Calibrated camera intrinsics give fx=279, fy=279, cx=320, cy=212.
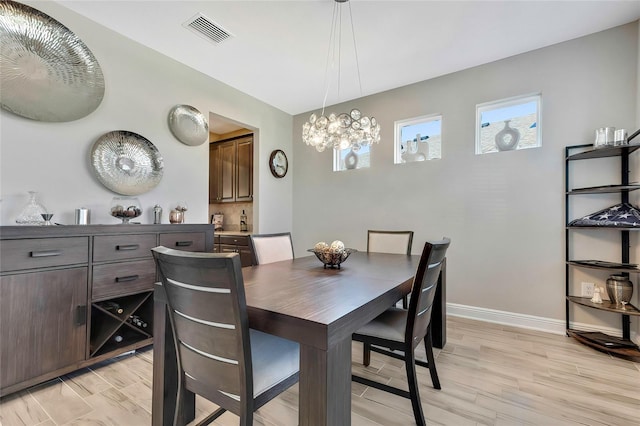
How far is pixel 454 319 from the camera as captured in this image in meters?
3.04

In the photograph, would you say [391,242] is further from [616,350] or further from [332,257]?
[616,350]

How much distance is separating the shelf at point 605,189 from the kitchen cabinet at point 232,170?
12.3 feet

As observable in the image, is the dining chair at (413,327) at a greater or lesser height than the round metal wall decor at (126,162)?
lesser

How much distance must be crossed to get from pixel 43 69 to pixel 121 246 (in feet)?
4.51

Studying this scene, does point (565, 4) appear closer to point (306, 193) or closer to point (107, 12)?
point (306, 193)

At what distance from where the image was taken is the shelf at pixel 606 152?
2.21 meters

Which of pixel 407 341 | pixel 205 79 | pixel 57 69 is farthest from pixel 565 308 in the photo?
pixel 57 69

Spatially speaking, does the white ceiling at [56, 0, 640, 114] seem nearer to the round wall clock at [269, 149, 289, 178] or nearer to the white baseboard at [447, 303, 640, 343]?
the round wall clock at [269, 149, 289, 178]

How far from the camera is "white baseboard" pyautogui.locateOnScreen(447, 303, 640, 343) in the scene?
2503mm

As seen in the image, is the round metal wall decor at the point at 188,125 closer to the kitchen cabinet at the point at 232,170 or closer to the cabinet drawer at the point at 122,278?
the kitchen cabinet at the point at 232,170

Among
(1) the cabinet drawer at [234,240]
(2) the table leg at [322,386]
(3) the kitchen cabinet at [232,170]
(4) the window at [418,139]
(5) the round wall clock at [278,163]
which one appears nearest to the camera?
(2) the table leg at [322,386]

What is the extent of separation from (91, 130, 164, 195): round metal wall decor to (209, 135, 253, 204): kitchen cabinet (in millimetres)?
1584

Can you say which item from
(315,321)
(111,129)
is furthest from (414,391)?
(111,129)

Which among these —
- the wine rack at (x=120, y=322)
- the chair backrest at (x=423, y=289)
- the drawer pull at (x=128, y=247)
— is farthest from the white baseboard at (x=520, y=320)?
the drawer pull at (x=128, y=247)
